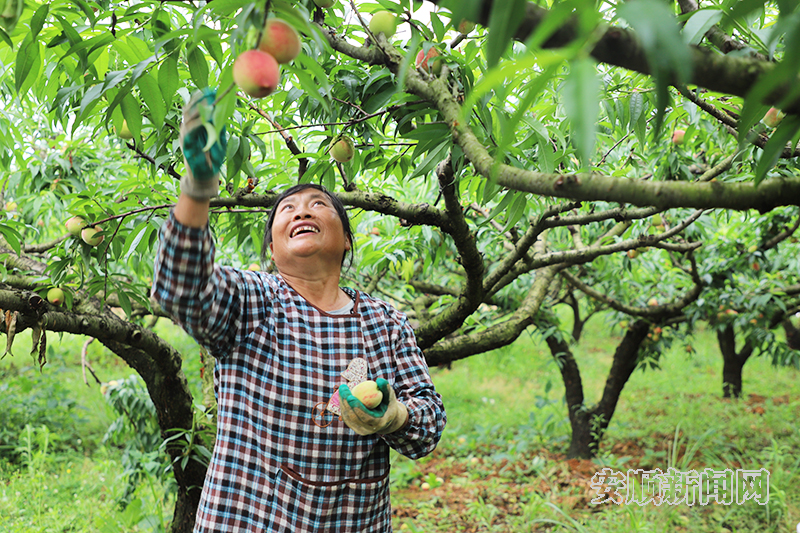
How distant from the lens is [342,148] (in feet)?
4.22

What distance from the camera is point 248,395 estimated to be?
114cm

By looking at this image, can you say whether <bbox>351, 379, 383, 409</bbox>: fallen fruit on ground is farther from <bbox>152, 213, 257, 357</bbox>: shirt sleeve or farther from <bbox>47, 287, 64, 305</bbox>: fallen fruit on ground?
<bbox>47, 287, 64, 305</bbox>: fallen fruit on ground

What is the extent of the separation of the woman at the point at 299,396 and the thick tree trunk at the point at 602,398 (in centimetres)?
296

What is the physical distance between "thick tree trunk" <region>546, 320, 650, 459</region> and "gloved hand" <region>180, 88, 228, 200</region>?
3.50m

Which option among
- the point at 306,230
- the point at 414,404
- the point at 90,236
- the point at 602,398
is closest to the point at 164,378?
the point at 90,236

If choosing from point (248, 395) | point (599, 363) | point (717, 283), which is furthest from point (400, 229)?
point (599, 363)

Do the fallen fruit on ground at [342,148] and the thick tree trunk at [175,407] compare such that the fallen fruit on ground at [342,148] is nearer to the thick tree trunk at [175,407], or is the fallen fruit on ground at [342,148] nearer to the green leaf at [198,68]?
the green leaf at [198,68]

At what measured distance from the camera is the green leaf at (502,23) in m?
0.43

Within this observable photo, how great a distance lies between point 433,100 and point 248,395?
27.4 inches

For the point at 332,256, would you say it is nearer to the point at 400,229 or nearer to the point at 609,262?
the point at 400,229

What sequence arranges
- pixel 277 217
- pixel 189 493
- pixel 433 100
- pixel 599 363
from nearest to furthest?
pixel 433 100 < pixel 277 217 < pixel 189 493 < pixel 599 363

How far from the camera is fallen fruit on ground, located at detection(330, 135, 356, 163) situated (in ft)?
4.20

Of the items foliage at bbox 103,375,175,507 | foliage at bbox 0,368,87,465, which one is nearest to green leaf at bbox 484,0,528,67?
foliage at bbox 103,375,175,507

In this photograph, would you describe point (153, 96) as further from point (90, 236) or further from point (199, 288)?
point (90, 236)
